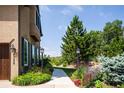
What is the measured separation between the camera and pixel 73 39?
40.0 m

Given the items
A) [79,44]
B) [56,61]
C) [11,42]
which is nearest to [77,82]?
[11,42]

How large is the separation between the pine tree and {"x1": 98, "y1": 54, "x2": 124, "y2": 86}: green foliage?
2210 centimetres

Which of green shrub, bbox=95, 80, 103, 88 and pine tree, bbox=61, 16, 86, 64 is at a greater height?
pine tree, bbox=61, 16, 86, 64

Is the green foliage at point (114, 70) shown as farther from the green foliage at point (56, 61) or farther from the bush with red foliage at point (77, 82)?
the green foliage at point (56, 61)

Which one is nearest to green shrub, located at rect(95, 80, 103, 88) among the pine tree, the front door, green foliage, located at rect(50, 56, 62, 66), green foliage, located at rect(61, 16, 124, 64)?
the front door

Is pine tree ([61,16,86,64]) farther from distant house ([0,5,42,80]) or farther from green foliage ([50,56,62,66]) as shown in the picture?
distant house ([0,5,42,80])

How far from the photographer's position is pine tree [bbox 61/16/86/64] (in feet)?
130

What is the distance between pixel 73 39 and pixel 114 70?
23246mm

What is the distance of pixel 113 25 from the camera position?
5531cm

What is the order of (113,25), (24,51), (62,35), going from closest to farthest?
(24,51), (62,35), (113,25)
